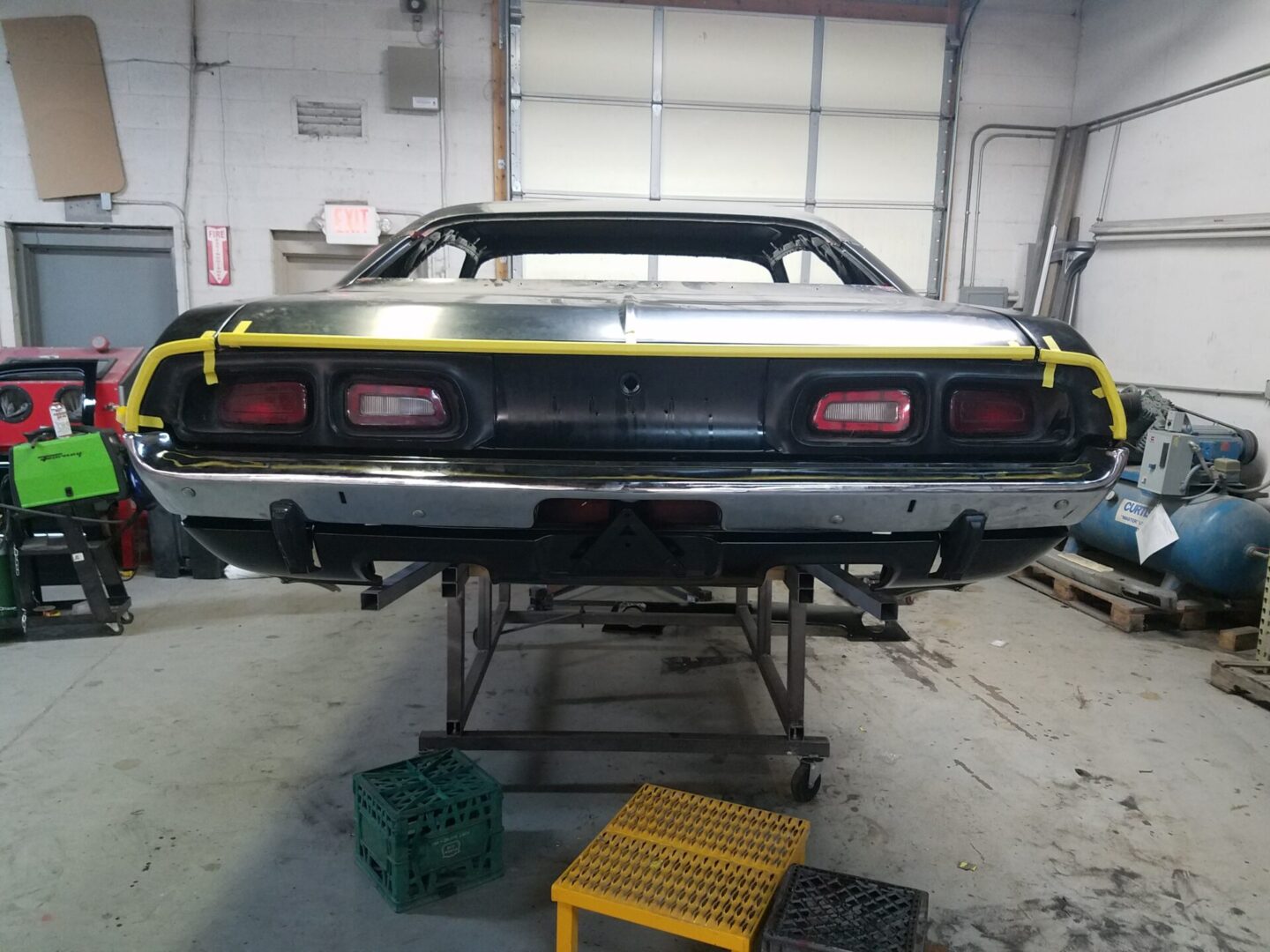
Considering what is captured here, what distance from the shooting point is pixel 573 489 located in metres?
1.38

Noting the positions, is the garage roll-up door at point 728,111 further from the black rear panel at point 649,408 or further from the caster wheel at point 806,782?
the black rear panel at point 649,408

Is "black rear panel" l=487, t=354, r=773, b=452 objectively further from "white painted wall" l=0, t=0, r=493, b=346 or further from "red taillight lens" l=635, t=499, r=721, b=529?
"white painted wall" l=0, t=0, r=493, b=346

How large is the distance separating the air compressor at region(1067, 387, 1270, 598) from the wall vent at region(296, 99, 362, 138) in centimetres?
566

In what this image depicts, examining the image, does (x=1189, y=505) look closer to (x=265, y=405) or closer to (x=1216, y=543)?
(x=1216, y=543)

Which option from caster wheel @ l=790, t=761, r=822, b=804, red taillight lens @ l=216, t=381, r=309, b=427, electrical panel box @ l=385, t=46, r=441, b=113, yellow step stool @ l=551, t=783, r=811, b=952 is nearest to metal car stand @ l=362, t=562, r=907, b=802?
caster wheel @ l=790, t=761, r=822, b=804

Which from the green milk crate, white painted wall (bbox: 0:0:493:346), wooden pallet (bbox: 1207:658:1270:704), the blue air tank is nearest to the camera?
the green milk crate

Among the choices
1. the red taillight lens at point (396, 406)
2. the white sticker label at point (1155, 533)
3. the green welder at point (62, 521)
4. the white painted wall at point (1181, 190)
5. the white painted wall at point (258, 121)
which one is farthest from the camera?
the white painted wall at point (258, 121)

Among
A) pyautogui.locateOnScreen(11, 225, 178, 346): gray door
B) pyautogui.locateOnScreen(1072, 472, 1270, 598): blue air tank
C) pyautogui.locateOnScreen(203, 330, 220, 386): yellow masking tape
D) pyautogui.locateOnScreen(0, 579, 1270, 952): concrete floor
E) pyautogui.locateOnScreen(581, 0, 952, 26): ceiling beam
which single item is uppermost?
pyautogui.locateOnScreen(581, 0, 952, 26): ceiling beam

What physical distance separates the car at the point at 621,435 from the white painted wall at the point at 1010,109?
19.0ft

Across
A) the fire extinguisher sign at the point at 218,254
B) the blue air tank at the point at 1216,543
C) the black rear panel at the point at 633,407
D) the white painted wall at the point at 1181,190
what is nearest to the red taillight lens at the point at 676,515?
the black rear panel at the point at 633,407

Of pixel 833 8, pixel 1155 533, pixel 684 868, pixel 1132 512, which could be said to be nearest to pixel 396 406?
pixel 684 868

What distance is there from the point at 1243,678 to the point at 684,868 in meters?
2.70

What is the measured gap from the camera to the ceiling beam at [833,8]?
6102 millimetres

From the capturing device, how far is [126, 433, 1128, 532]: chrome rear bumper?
139cm
